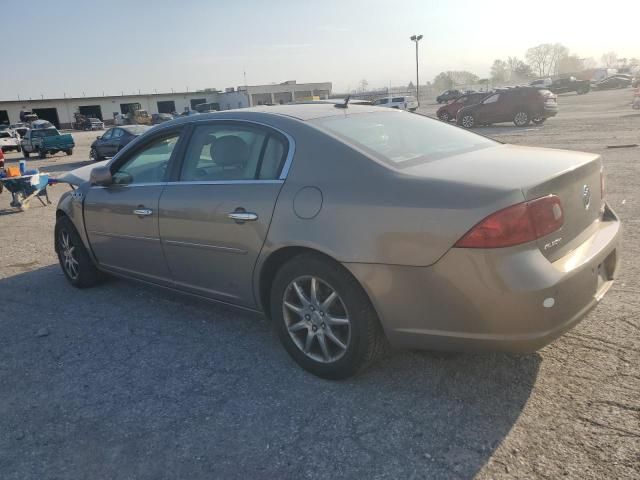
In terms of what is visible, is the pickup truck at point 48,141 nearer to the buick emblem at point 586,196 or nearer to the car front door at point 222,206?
the car front door at point 222,206

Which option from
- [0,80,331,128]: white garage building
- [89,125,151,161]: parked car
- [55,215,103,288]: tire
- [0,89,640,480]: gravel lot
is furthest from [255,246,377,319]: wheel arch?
[0,80,331,128]: white garage building

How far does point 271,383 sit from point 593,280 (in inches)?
76.2

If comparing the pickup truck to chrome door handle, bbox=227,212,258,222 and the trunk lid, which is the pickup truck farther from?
the trunk lid

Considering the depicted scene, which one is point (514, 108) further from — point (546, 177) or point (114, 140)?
point (546, 177)

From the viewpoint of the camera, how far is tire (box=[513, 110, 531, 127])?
22672mm

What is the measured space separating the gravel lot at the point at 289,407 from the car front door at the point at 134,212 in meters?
0.53

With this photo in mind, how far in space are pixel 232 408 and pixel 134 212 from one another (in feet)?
6.44

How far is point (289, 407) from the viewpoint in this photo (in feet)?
9.96

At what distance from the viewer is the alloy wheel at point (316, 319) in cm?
311

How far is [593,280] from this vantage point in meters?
2.86

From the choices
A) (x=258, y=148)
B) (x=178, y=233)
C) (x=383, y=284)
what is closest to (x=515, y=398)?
(x=383, y=284)

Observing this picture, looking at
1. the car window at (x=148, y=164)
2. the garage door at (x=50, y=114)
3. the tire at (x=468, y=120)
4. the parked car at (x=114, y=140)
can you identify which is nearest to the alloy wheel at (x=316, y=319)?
the car window at (x=148, y=164)

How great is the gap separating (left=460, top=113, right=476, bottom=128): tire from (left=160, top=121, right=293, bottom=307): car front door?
72.3 feet

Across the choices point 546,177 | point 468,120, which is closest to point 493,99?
point 468,120
